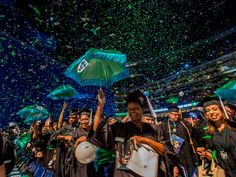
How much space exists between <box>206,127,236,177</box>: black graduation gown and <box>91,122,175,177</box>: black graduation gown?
0.85 metres

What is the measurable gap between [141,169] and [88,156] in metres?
1.11

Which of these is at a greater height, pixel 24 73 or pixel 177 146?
pixel 24 73

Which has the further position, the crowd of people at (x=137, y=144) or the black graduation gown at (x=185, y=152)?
the black graduation gown at (x=185, y=152)

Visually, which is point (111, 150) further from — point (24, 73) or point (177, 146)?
point (24, 73)

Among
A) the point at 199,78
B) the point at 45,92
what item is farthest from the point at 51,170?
the point at 199,78

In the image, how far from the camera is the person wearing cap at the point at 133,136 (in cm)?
287

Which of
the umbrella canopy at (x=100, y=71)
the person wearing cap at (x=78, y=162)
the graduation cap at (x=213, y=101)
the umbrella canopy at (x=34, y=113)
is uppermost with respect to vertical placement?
the umbrella canopy at (x=34, y=113)

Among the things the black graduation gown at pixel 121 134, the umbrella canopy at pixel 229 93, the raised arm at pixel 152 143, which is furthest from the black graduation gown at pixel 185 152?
the raised arm at pixel 152 143

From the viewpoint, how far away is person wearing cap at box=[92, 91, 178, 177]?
287 centimetres

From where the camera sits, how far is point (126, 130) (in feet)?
10.5

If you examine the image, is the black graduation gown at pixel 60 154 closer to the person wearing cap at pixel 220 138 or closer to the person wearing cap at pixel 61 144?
the person wearing cap at pixel 61 144

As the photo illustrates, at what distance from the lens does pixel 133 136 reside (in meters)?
3.01

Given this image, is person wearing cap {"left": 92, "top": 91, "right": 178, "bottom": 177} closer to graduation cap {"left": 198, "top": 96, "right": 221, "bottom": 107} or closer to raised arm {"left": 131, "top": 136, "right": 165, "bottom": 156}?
raised arm {"left": 131, "top": 136, "right": 165, "bottom": 156}

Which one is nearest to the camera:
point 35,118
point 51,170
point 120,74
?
point 120,74
